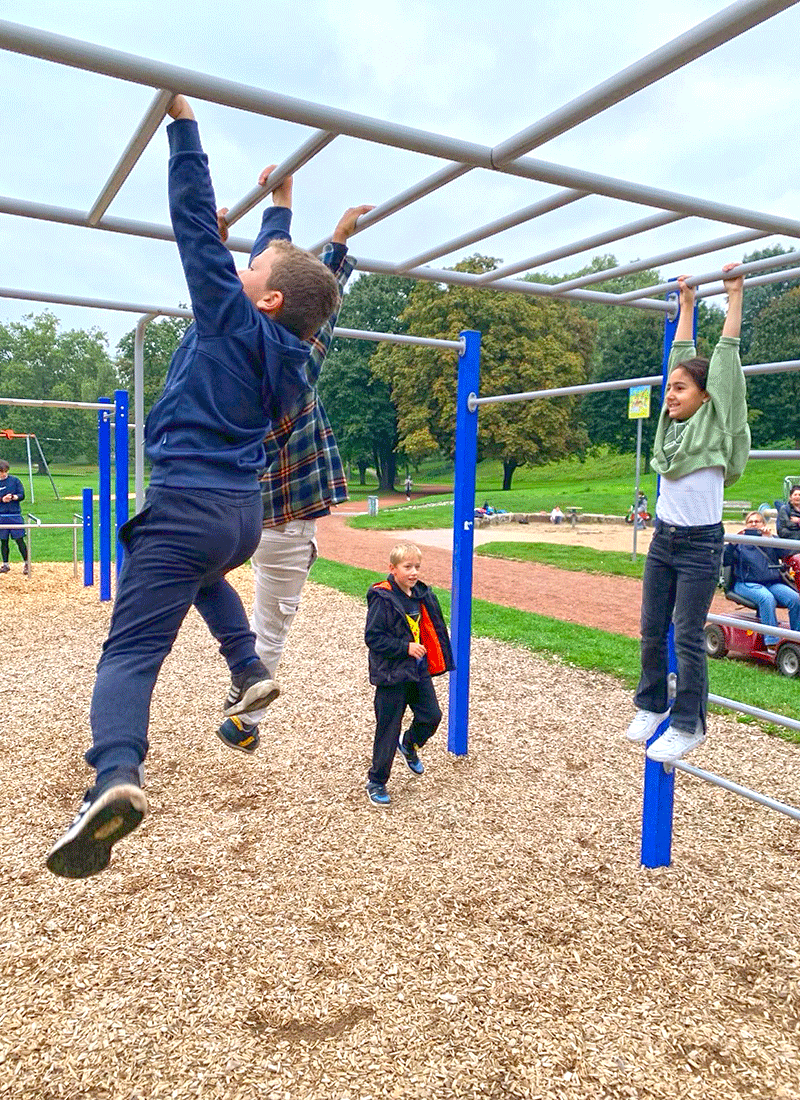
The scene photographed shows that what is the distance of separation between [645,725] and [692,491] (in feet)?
3.09

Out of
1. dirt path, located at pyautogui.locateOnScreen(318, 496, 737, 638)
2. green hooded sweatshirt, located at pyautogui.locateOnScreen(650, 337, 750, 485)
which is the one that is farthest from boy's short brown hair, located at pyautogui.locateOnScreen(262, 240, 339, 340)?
dirt path, located at pyautogui.locateOnScreen(318, 496, 737, 638)

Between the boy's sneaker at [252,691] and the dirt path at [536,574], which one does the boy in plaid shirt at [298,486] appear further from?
the dirt path at [536,574]

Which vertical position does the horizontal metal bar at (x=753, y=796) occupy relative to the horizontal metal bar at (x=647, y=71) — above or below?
below

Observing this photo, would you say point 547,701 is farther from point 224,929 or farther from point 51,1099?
point 51,1099

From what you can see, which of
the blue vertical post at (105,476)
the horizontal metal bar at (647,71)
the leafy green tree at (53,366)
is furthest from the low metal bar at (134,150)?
the leafy green tree at (53,366)

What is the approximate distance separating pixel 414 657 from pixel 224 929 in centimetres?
142

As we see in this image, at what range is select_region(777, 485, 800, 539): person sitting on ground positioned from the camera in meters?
6.25

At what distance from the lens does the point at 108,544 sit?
873 centimetres

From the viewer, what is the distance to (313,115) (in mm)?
1701

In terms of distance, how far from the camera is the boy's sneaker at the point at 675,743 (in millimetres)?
2867

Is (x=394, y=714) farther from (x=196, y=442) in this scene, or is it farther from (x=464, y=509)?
(x=196, y=442)

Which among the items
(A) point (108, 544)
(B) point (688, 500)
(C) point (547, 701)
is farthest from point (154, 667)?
(A) point (108, 544)

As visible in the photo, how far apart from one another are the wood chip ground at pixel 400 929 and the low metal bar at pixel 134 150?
2.43 metres

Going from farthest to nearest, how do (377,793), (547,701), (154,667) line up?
1. (547,701)
2. (377,793)
3. (154,667)
